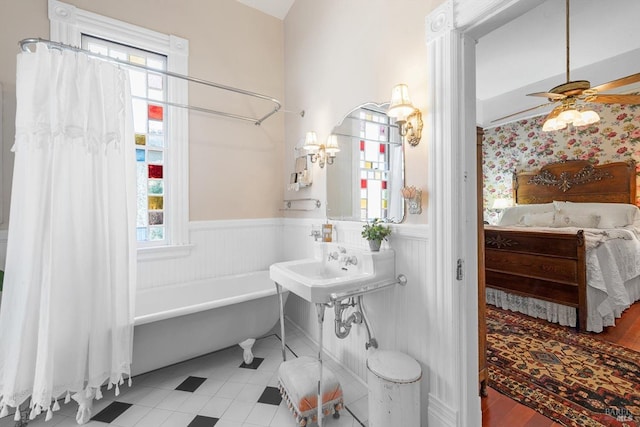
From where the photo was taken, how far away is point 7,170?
1.90m

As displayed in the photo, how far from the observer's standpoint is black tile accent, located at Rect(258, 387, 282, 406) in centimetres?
171

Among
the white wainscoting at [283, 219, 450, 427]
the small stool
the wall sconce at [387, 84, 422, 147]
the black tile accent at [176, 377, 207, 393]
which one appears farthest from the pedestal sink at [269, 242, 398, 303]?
the black tile accent at [176, 377, 207, 393]

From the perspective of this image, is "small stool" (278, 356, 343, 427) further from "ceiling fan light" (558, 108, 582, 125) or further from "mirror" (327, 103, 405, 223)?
"ceiling fan light" (558, 108, 582, 125)

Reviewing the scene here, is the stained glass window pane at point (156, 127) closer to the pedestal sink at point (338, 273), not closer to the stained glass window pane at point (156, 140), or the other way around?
the stained glass window pane at point (156, 140)

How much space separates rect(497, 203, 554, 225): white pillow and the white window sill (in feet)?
15.8

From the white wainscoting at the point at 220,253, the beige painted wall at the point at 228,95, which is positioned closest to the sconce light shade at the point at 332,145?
the beige painted wall at the point at 228,95

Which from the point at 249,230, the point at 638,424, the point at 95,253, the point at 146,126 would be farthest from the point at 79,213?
the point at 638,424

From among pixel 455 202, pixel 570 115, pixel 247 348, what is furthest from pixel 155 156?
pixel 570 115

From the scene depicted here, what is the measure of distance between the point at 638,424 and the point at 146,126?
394 cm

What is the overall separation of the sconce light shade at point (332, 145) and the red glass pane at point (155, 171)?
1.55 m

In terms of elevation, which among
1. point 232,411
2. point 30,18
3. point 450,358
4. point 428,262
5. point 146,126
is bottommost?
point 232,411

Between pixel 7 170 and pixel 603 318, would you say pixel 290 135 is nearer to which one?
pixel 7 170

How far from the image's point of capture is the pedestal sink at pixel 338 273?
1390 millimetres

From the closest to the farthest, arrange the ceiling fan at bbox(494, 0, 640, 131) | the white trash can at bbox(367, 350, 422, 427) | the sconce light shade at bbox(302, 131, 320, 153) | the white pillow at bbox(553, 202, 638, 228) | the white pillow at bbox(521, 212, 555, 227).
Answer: the white trash can at bbox(367, 350, 422, 427) → the ceiling fan at bbox(494, 0, 640, 131) → the sconce light shade at bbox(302, 131, 320, 153) → the white pillow at bbox(553, 202, 638, 228) → the white pillow at bbox(521, 212, 555, 227)
